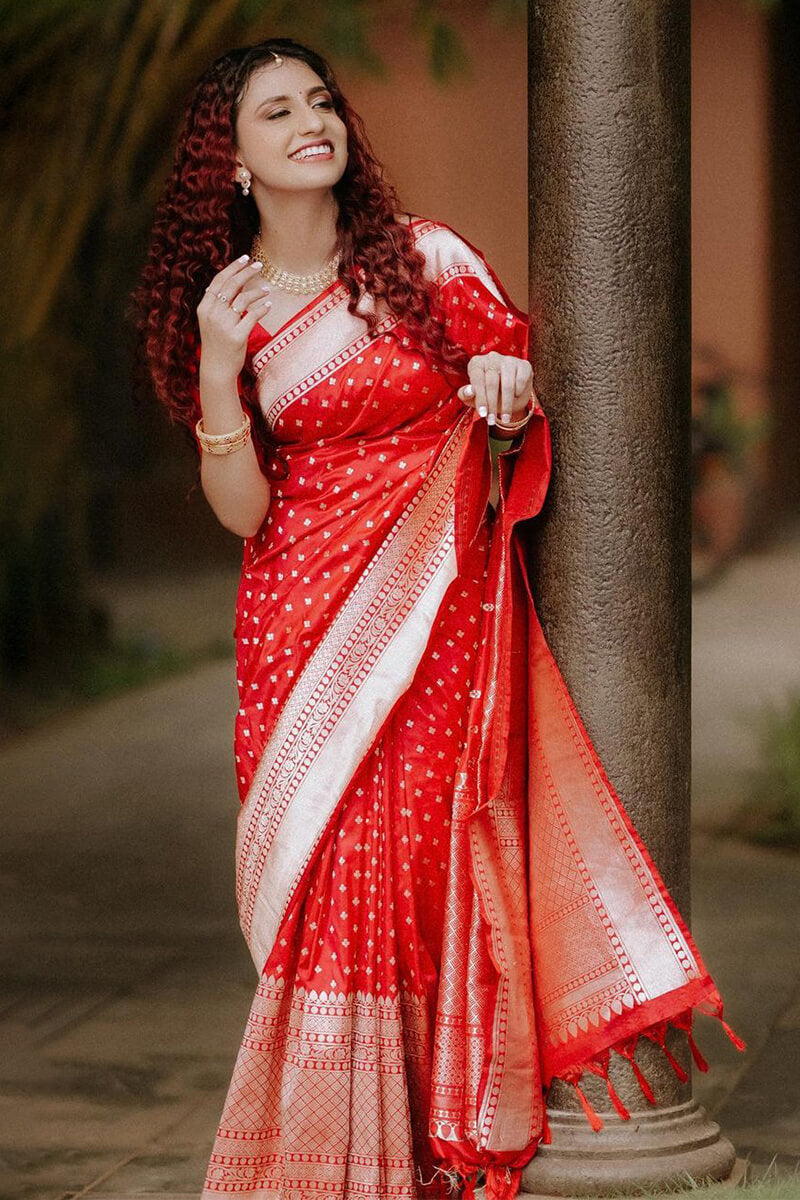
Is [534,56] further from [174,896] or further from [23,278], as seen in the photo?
[23,278]

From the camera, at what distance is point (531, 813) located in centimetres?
255

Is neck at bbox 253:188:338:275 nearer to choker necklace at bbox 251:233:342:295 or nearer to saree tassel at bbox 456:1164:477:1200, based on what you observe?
choker necklace at bbox 251:233:342:295

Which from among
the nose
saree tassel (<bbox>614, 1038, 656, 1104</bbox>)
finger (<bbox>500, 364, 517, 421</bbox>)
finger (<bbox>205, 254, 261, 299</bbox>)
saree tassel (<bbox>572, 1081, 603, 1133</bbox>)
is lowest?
saree tassel (<bbox>572, 1081, 603, 1133</bbox>)

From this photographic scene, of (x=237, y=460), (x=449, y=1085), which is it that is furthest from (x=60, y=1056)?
(x=237, y=460)

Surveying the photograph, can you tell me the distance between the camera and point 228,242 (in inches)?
101

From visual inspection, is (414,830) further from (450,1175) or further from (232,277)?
(232,277)

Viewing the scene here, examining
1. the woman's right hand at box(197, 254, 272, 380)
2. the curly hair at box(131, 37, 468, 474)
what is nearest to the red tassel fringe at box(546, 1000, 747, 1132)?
the curly hair at box(131, 37, 468, 474)

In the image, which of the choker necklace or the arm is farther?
the choker necklace

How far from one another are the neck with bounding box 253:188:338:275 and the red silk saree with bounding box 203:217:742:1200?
64 mm

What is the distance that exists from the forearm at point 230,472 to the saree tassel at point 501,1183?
2.96 ft

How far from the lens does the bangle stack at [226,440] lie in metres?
2.46

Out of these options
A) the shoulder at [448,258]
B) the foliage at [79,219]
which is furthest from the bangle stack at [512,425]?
the foliage at [79,219]

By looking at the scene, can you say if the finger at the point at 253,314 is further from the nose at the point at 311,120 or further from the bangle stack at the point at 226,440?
the nose at the point at 311,120

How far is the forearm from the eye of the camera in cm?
243
